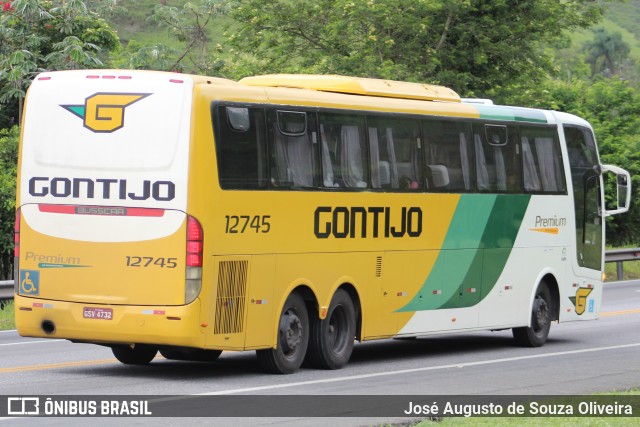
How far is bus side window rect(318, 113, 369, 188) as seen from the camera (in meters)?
15.4

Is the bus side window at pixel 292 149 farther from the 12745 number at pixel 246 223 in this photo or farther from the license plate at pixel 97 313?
the license plate at pixel 97 313

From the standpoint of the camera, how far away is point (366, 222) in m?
16.1

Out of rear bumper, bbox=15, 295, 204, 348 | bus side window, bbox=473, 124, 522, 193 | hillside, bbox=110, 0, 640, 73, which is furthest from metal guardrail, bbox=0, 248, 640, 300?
rear bumper, bbox=15, 295, 204, 348

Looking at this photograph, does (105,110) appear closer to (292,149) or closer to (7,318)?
(292,149)

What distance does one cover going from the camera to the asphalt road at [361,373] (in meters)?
13.0

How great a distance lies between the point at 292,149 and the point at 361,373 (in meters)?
2.63

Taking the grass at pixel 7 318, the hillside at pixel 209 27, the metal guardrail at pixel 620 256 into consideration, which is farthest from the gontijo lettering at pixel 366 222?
the hillside at pixel 209 27

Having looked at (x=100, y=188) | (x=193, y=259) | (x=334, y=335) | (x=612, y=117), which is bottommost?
(x=334, y=335)

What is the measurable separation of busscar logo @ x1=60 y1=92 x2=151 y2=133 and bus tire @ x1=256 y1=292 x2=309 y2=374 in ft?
9.04

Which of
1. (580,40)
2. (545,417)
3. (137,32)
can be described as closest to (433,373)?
(545,417)

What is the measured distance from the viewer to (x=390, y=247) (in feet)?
54.4

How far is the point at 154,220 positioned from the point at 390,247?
401 cm

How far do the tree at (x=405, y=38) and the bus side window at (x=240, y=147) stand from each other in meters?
21.1

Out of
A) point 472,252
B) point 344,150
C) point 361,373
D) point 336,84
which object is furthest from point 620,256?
point 361,373
